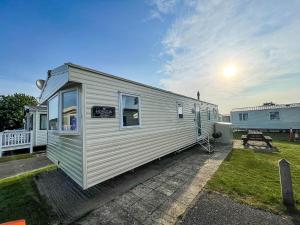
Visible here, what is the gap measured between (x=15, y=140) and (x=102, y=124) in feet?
30.7

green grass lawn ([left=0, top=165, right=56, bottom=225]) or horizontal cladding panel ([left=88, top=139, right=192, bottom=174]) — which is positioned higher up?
horizontal cladding panel ([left=88, top=139, right=192, bottom=174])

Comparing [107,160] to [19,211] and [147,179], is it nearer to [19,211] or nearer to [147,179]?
[147,179]

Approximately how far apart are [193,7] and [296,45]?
14.3ft

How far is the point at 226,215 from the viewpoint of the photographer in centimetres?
286

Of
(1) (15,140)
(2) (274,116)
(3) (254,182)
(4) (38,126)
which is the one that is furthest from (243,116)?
(1) (15,140)

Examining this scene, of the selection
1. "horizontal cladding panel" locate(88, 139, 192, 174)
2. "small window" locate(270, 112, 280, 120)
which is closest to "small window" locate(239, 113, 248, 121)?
"small window" locate(270, 112, 280, 120)

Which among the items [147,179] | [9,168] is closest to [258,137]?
[147,179]

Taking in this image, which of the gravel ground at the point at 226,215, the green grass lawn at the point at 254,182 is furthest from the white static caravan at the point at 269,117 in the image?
the gravel ground at the point at 226,215

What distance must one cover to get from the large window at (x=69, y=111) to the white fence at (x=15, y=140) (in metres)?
7.70

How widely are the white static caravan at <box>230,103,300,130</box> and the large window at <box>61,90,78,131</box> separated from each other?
864 inches

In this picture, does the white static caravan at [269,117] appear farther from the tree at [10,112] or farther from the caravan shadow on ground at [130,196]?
the tree at [10,112]

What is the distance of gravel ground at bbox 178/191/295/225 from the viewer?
8.69 feet

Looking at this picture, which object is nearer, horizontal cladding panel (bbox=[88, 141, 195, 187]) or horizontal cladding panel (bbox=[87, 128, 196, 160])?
horizontal cladding panel (bbox=[88, 141, 195, 187])

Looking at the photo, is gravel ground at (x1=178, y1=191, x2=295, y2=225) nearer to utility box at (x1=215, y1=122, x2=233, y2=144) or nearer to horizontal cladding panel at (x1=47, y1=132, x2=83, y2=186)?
horizontal cladding panel at (x1=47, y1=132, x2=83, y2=186)
